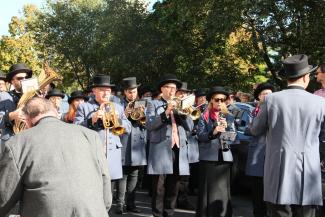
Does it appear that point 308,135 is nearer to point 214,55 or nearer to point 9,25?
point 214,55

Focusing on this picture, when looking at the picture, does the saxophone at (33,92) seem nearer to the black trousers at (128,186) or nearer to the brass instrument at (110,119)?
the brass instrument at (110,119)

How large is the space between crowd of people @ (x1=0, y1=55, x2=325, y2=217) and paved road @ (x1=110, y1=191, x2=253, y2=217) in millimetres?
264

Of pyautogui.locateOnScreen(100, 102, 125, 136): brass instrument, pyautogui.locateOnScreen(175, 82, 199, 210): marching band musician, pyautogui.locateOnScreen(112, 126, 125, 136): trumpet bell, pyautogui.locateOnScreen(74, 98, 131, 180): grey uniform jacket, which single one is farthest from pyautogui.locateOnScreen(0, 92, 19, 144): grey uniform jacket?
pyautogui.locateOnScreen(175, 82, 199, 210): marching band musician

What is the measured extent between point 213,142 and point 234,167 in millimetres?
2896

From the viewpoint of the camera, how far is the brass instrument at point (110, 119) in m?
7.54

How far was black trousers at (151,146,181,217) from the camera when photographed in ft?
26.4

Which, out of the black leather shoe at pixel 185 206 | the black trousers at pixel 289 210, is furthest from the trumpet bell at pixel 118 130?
the black trousers at pixel 289 210

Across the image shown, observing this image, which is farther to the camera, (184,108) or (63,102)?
(63,102)

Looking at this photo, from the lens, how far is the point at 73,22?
45.4 m

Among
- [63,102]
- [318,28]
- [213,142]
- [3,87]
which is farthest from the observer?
[318,28]

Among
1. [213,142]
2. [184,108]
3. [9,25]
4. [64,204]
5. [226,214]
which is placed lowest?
[226,214]

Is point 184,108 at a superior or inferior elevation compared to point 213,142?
superior

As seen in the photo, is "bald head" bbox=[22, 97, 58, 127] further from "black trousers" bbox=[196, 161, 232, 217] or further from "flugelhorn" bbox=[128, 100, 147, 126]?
"flugelhorn" bbox=[128, 100, 147, 126]

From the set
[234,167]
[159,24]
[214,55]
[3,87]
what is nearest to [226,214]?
[234,167]
